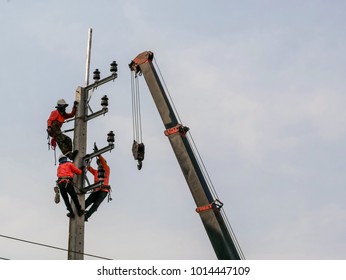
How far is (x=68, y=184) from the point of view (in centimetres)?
1619

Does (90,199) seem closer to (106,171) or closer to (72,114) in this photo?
(106,171)

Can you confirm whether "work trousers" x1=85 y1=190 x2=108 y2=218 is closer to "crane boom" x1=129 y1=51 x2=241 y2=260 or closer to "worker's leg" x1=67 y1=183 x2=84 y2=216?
"worker's leg" x1=67 y1=183 x2=84 y2=216

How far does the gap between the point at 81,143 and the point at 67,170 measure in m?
0.92

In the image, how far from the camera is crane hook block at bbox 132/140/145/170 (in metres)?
18.5

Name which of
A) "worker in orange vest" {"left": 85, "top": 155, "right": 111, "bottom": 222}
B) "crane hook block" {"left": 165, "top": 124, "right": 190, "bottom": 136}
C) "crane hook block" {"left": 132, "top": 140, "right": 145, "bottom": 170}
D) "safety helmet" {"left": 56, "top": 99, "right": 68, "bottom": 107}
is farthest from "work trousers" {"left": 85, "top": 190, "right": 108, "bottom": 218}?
"crane hook block" {"left": 165, "top": 124, "right": 190, "bottom": 136}

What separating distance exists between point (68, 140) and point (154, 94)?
3111mm

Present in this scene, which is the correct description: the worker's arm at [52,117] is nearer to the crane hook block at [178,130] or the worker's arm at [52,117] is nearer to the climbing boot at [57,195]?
the climbing boot at [57,195]

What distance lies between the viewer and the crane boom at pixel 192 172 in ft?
57.3

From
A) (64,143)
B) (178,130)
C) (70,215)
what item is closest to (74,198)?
(70,215)
